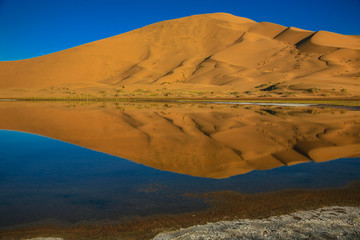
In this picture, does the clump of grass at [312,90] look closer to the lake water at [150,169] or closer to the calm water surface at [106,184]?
the lake water at [150,169]

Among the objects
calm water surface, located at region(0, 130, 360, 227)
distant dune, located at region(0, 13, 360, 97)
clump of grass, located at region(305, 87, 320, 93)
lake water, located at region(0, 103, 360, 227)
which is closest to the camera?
calm water surface, located at region(0, 130, 360, 227)

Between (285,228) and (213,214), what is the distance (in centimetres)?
104

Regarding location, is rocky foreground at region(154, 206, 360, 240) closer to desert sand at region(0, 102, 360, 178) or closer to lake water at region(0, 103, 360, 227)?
lake water at region(0, 103, 360, 227)

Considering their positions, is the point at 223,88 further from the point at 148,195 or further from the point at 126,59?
the point at 148,195

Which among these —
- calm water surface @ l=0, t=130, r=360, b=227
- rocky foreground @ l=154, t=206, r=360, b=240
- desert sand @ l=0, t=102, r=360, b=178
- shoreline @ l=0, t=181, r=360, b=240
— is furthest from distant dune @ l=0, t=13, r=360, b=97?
rocky foreground @ l=154, t=206, r=360, b=240

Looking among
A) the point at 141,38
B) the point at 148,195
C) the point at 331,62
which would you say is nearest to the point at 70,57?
the point at 141,38

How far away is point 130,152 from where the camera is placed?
9359 millimetres

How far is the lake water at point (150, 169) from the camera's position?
5.04 m

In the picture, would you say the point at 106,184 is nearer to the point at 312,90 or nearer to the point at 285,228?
the point at 285,228

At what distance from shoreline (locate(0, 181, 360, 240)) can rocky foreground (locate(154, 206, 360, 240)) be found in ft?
0.67

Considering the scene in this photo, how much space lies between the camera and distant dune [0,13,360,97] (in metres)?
55.0

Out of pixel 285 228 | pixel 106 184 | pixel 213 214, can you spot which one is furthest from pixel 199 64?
pixel 285 228

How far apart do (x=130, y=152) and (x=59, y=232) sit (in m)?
5.27

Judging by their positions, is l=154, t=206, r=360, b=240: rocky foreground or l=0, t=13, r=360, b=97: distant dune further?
l=0, t=13, r=360, b=97: distant dune
